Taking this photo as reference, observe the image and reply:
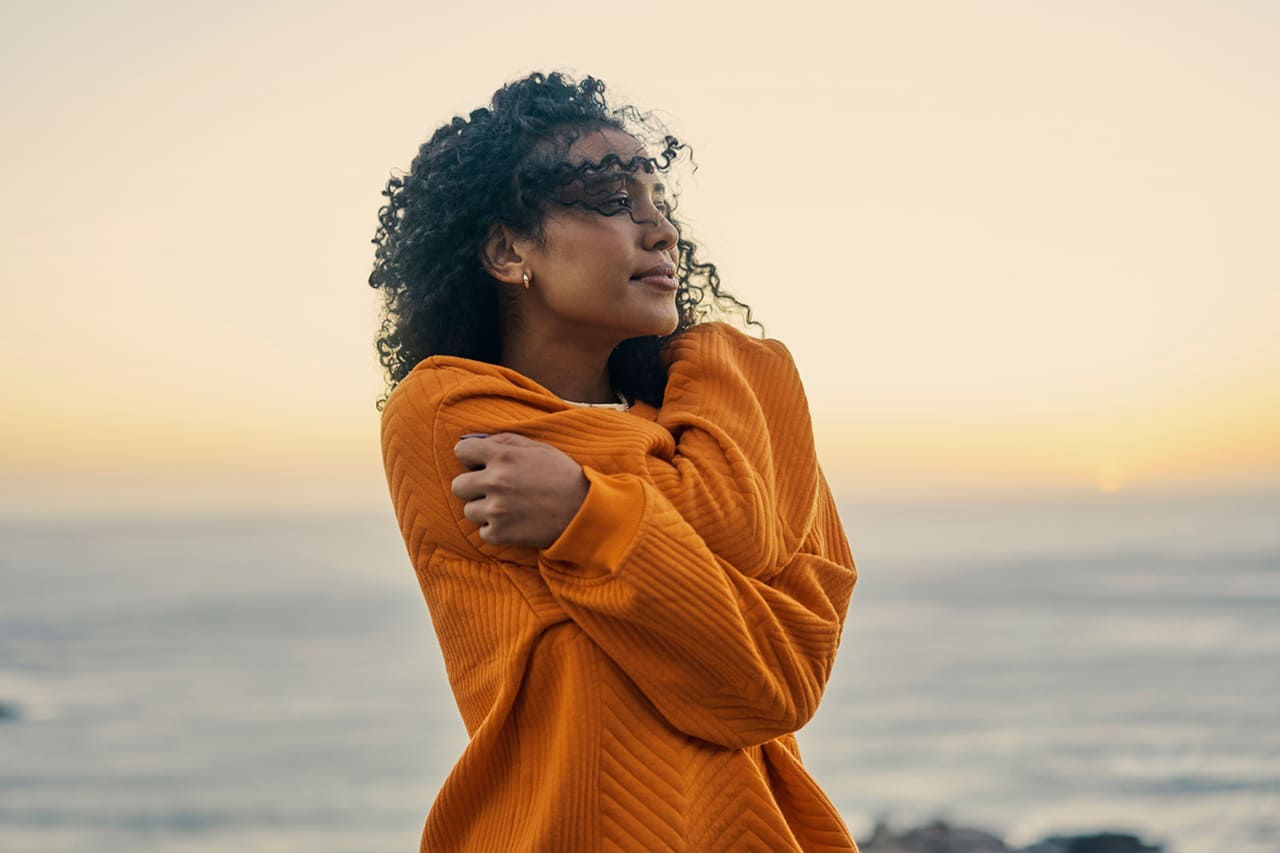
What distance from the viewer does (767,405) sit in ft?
5.53

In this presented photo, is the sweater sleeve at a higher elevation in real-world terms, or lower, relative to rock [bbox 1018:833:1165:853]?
higher

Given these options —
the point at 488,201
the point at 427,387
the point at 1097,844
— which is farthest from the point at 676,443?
the point at 1097,844

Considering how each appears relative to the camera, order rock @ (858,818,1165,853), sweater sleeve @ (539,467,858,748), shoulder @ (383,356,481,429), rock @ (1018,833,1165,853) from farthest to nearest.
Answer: rock @ (1018,833,1165,853) → rock @ (858,818,1165,853) → shoulder @ (383,356,481,429) → sweater sleeve @ (539,467,858,748)

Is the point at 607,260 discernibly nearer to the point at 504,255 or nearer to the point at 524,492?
the point at 504,255

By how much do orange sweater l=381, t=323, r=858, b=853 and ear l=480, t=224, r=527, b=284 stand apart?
17 centimetres

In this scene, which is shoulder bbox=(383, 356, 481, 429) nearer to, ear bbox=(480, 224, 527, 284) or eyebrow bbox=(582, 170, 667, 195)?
ear bbox=(480, 224, 527, 284)

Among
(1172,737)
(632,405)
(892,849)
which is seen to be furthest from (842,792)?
(632,405)

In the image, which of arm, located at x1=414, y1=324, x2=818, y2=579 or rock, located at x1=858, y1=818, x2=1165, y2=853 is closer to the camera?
arm, located at x1=414, y1=324, x2=818, y2=579

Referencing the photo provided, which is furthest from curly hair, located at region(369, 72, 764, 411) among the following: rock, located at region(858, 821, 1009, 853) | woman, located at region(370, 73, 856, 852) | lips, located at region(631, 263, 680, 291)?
rock, located at region(858, 821, 1009, 853)

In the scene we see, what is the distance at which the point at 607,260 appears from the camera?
1.62 m

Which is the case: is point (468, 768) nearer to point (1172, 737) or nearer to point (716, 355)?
point (716, 355)

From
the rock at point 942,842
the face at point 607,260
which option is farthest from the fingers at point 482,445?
the rock at point 942,842

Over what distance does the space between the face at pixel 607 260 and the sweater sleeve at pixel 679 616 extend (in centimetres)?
27

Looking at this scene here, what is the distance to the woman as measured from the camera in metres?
1.42
